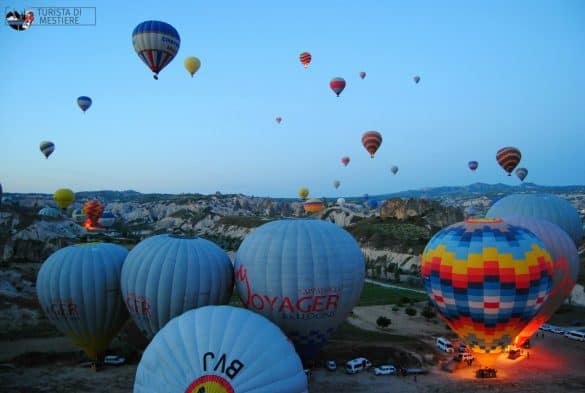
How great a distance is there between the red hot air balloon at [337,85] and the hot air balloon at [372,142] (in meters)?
4.23

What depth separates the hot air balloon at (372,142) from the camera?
3866cm

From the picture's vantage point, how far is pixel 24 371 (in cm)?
1600

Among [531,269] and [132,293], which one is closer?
[132,293]

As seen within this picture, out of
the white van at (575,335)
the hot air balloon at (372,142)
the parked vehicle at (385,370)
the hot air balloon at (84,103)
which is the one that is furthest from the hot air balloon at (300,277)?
the hot air balloon at (84,103)

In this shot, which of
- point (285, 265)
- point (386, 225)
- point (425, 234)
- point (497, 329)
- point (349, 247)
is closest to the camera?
point (285, 265)

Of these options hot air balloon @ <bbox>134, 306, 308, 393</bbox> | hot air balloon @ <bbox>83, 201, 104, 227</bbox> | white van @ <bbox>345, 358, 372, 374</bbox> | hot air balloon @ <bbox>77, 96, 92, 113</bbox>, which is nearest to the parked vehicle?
white van @ <bbox>345, 358, 372, 374</bbox>

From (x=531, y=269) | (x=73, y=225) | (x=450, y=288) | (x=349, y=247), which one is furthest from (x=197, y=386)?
(x=73, y=225)

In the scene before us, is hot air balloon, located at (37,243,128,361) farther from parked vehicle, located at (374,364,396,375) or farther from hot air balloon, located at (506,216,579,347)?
hot air balloon, located at (506,216,579,347)

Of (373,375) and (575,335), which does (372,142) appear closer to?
(575,335)

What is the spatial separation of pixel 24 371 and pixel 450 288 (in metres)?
14.5

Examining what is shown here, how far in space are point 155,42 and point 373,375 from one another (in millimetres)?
18969

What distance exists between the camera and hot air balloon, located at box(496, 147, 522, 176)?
1383 inches

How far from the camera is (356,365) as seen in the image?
1628 centimetres

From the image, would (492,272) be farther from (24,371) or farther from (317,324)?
(24,371)
